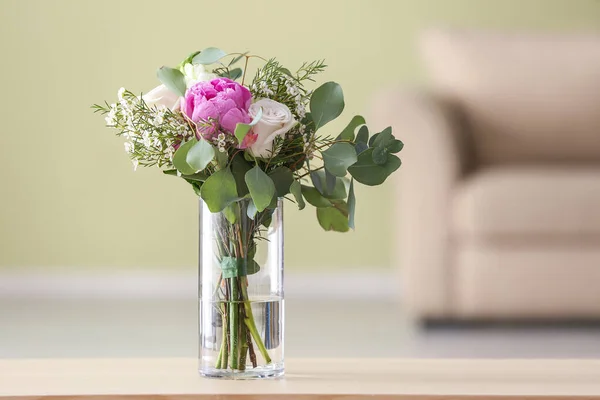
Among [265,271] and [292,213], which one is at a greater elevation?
[292,213]

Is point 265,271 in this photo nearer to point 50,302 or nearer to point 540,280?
point 540,280

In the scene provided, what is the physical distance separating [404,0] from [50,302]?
1.91m

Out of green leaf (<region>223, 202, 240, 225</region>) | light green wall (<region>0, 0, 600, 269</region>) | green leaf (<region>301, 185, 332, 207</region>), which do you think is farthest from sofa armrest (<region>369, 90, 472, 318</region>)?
green leaf (<region>223, 202, 240, 225</region>)

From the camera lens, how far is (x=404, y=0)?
3.80m

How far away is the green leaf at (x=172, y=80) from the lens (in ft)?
2.87

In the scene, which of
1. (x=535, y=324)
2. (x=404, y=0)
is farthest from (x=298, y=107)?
(x=404, y=0)

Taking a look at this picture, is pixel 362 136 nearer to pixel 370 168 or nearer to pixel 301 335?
pixel 370 168

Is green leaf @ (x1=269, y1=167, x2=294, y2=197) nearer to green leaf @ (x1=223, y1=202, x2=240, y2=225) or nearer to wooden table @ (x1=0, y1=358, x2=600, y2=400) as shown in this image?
green leaf @ (x1=223, y1=202, x2=240, y2=225)

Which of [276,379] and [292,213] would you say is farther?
[292,213]

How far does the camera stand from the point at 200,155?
2.69 ft

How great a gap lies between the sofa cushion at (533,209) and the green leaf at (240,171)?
1.64 m

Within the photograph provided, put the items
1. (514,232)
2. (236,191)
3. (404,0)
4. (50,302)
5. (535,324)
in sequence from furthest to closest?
(404,0) → (50,302) → (535,324) → (514,232) → (236,191)

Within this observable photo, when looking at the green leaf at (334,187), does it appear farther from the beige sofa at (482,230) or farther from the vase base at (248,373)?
the beige sofa at (482,230)

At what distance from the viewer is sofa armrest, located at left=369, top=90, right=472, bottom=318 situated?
8.21 feet
